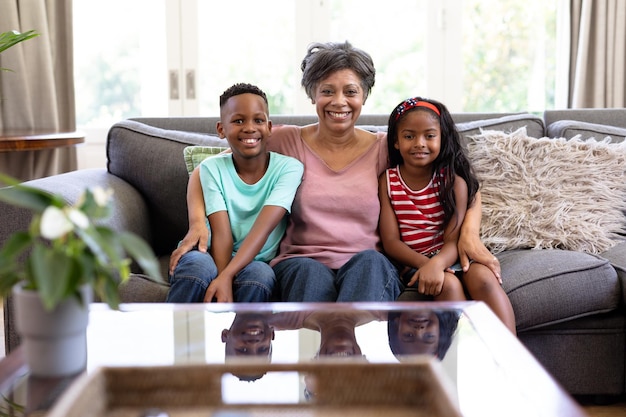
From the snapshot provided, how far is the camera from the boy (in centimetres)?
195

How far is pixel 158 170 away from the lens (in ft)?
7.77

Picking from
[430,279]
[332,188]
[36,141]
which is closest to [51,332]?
[430,279]

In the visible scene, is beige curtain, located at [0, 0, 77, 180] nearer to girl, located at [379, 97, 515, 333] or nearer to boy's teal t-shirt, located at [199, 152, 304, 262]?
boy's teal t-shirt, located at [199, 152, 304, 262]

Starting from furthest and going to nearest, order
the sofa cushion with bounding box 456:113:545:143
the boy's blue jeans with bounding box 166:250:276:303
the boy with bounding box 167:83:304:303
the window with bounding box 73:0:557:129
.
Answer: the window with bounding box 73:0:557:129
the sofa cushion with bounding box 456:113:545:143
the boy with bounding box 167:83:304:303
the boy's blue jeans with bounding box 166:250:276:303

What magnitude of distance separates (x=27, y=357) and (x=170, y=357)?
0.67ft

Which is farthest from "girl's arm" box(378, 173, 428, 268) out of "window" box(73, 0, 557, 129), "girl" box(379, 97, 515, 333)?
"window" box(73, 0, 557, 129)

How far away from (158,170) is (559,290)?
46.3 inches

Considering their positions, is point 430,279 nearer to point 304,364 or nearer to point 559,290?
point 559,290

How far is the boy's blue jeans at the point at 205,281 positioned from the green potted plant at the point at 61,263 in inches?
31.6

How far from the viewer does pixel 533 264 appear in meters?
2.04

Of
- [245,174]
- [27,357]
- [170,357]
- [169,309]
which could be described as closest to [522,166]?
[245,174]

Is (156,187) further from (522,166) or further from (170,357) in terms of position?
(170,357)

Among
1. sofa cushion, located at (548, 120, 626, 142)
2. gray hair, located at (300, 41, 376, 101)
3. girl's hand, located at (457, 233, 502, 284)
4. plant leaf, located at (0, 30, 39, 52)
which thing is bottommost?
girl's hand, located at (457, 233, 502, 284)

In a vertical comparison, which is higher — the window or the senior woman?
the window
